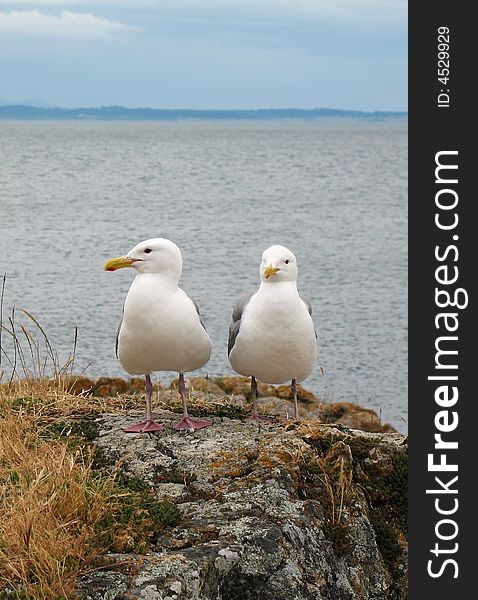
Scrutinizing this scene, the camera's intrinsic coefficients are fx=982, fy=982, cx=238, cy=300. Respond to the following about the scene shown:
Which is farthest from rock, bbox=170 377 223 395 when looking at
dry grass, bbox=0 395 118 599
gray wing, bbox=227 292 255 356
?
dry grass, bbox=0 395 118 599

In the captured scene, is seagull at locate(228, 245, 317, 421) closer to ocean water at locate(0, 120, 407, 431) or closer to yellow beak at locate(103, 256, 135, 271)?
yellow beak at locate(103, 256, 135, 271)

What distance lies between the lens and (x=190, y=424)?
6762 mm

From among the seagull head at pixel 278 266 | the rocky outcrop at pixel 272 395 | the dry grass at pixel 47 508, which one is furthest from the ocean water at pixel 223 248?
the dry grass at pixel 47 508

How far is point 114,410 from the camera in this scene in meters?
7.44

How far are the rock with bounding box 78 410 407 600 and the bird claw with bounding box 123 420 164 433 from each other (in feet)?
0.25

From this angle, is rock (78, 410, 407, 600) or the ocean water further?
the ocean water

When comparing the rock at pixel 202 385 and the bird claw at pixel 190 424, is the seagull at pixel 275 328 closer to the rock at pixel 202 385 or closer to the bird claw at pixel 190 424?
the bird claw at pixel 190 424

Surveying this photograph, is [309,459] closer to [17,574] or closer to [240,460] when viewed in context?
[240,460]

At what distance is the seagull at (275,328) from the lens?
6.78m

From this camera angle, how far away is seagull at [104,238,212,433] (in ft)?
21.4

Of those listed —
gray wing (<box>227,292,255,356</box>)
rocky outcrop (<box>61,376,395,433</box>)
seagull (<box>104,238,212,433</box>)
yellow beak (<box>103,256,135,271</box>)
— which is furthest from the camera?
rocky outcrop (<box>61,376,395,433</box>)

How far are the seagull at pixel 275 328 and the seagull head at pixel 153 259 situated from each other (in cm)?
63

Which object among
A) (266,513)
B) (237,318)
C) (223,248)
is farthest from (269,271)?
(223,248)

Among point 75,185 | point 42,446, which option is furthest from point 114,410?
point 75,185
